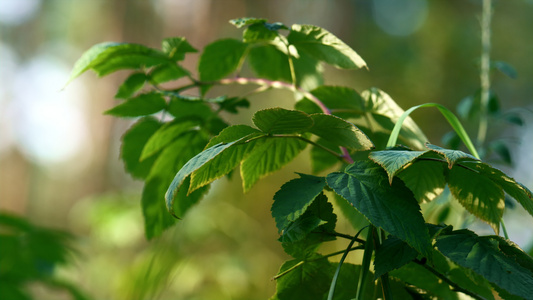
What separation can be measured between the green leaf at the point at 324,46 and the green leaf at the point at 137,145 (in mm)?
198

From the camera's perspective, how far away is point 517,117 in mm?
732

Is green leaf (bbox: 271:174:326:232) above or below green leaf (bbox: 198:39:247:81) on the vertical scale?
below

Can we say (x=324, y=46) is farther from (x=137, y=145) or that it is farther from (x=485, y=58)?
(x=485, y=58)

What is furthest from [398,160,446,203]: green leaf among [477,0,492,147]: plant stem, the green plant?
[477,0,492,147]: plant stem

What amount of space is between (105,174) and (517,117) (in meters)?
4.27

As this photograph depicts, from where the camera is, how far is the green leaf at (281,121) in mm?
294

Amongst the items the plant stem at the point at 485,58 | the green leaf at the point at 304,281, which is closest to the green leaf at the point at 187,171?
the green leaf at the point at 304,281

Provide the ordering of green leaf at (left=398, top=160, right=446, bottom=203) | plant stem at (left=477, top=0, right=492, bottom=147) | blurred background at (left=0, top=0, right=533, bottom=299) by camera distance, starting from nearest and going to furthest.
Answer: green leaf at (left=398, top=160, right=446, bottom=203), plant stem at (left=477, top=0, right=492, bottom=147), blurred background at (left=0, top=0, right=533, bottom=299)

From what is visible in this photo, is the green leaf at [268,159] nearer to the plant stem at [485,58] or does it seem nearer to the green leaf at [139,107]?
the green leaf at [139,107]

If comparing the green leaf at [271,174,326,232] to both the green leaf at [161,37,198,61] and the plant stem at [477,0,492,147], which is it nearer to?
the green leaf at [161,37,198,61]

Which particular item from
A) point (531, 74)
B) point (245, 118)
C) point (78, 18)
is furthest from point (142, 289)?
point (78, 18)

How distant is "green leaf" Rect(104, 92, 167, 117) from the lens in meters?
0.48

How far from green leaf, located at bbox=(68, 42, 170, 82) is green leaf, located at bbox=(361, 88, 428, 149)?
206mm

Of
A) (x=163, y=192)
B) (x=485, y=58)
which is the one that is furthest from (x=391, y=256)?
(x=485, y=58)
